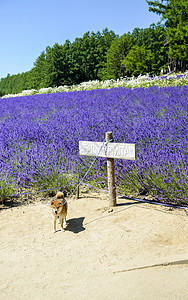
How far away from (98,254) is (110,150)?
120 cm

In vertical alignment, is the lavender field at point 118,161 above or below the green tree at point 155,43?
below

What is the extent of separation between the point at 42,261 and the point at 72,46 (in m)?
49.3

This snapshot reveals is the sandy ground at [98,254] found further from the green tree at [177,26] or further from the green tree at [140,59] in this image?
the green tree at [140,59]

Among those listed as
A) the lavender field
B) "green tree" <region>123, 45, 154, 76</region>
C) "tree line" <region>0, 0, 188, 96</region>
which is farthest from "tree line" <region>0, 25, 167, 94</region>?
the lavender field

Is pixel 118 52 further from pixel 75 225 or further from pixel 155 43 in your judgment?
pixel 75 225

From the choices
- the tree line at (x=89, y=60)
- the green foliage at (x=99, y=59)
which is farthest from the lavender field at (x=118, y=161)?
the tree line at (x=89, y=60)

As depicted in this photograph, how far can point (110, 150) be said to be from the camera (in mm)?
3260

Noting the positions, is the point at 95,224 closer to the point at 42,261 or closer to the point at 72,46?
the point at 42,261

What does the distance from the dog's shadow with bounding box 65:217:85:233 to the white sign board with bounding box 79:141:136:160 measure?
755mm

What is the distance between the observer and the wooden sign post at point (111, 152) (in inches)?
123

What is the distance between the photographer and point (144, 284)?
2004 millimetres

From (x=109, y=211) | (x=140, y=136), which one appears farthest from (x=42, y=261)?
(x=140, y=136)

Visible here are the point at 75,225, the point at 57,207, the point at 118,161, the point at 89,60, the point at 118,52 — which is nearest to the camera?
the point at 57,207

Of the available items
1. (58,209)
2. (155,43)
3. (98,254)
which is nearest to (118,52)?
(155,43)
